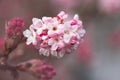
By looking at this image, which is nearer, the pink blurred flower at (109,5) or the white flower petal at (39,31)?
the white flower petal at (39,31)

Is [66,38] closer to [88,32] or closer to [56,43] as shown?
[56,43]

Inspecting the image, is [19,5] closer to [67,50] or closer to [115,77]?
[115,77]

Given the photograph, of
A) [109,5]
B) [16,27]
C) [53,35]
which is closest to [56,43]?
[53,35]

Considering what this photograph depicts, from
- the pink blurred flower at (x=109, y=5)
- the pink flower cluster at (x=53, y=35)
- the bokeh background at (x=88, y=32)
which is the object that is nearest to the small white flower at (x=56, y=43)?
the pink flower cluster at (x=53, y=35)

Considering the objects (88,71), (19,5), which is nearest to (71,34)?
(19,5)

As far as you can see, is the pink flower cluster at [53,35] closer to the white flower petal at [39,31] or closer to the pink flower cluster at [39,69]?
the white flower petal at [39,31]
